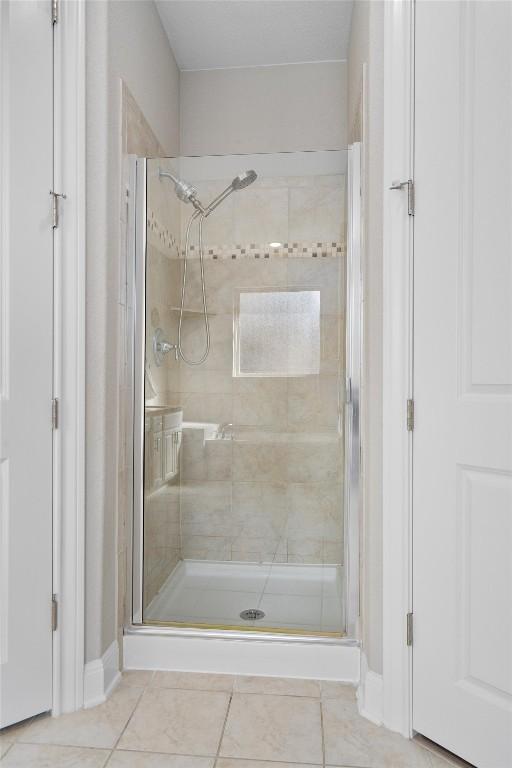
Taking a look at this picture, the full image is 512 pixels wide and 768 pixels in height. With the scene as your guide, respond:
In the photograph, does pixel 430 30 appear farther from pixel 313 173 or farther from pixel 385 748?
pixel 385 748

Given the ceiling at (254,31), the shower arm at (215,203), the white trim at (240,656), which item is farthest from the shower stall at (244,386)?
the ceiling at (254,31)

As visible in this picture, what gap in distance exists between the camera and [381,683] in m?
1.57

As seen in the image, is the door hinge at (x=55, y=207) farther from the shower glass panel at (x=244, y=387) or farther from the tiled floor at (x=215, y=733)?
the tiled floor at (x=215, y=733)

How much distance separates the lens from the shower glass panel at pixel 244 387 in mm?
2104

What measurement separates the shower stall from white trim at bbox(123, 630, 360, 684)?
124mm

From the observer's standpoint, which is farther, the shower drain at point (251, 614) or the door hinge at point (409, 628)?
the shower drain at point (251, 614)

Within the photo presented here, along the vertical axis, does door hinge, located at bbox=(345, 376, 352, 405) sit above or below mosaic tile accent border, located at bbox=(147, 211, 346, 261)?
below

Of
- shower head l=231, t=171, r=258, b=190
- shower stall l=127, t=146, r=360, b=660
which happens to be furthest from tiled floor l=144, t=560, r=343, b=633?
shower head l=231, t=171, r=258, b=190

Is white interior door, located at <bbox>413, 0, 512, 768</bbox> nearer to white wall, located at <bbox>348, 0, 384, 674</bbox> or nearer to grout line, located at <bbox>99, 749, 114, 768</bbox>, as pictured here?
white wall, located at <bbox>348, 0, 384, 674</bbox>

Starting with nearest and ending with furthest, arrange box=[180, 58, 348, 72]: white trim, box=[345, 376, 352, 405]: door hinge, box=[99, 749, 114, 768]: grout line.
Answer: box=[99, 749, 114, 768]: grout line < box=[345, 376, 352, 405]: door hinge < box=[180, 58, 348, 72]: white trim

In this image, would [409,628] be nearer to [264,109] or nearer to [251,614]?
[251,614]

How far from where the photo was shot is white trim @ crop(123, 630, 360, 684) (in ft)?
5.93

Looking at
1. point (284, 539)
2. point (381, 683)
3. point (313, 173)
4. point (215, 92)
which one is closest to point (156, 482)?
point (284, 539)

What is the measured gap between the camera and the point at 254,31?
2.75m
